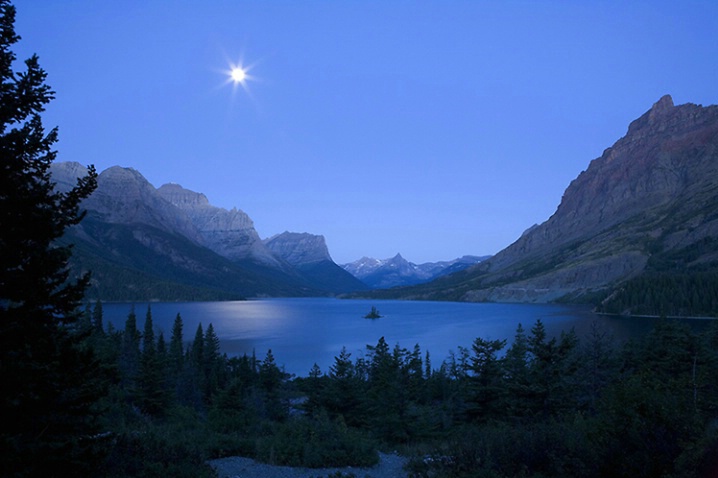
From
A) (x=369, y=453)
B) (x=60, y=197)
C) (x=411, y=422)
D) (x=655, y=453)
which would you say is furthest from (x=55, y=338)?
(x=411, y=422)

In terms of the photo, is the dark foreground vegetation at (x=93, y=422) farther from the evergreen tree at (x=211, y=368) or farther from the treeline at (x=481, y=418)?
the evergreen tree at (x=211, y=368)

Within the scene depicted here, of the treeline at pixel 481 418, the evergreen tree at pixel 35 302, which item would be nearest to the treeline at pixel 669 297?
the treeline at pixel 481 418

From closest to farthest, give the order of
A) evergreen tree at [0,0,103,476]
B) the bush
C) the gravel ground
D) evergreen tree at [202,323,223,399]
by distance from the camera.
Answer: evergreen tree at [0,0,103,476] < the gravel ground < the bush < evergreen tree at [202,323,223,399]

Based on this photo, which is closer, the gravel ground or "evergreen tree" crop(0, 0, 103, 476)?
"evergreen tree" crop(0, 0, 103, 476)

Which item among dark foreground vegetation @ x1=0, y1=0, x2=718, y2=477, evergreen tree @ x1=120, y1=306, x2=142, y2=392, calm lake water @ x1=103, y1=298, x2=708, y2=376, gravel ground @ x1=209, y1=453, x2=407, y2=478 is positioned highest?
dark foreground vegetation @ x1=0, y1=0, x2=718, y2=477

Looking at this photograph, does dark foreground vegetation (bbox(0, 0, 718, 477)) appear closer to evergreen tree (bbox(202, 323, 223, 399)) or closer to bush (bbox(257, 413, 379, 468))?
bush (bbox(257, 413, 379, 468))

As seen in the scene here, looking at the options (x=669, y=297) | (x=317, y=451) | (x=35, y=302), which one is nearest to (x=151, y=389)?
(x=317, y=451)

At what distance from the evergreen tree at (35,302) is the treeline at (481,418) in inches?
37.5

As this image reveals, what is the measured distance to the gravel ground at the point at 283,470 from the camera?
13.7 meters

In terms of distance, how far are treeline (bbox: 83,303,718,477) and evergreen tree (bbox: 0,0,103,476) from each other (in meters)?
0.95

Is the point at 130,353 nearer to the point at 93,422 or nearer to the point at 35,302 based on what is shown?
the point at 93,422

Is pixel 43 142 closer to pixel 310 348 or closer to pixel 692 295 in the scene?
pixel 310 348

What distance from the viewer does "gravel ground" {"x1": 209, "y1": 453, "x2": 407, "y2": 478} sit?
13.7 m

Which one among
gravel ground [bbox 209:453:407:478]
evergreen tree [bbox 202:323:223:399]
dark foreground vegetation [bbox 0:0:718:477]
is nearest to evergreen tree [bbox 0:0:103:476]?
dark foreground vegetation [bbox 0:0:718:477]
